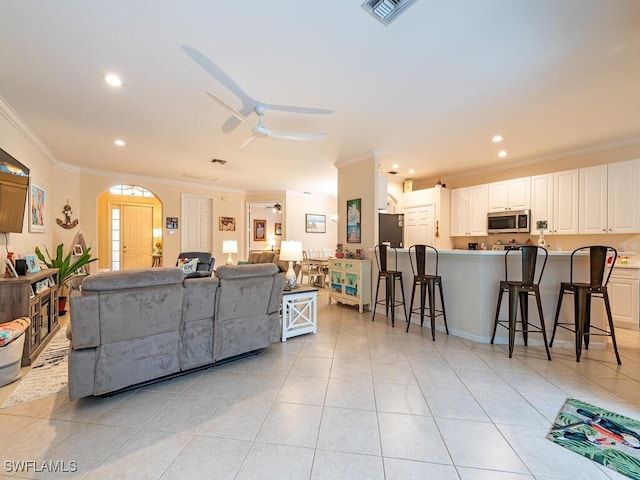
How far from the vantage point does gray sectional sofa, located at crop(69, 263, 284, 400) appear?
1955 mm

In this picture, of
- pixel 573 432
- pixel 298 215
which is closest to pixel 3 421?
pixel 573 432

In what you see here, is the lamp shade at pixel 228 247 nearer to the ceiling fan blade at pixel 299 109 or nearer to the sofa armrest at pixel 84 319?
the ceiling fan blade at pixel 299 109

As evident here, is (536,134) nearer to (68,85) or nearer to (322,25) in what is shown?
(322,25)

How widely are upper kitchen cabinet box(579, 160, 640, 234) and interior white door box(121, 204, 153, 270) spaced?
985 centimetres

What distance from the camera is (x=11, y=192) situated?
9.93 ft

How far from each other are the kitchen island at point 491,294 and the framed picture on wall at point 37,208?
5765 millimetres

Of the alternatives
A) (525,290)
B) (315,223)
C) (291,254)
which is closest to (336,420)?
(291,254)

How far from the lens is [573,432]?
1732 millimetres

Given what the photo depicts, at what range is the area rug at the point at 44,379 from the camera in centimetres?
214

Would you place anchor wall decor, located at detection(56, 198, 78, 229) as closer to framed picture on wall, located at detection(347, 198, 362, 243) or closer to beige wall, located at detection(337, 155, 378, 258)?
beige wall, located at detection(337, 155, 378, 258)

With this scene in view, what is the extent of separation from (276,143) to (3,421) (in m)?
3.82

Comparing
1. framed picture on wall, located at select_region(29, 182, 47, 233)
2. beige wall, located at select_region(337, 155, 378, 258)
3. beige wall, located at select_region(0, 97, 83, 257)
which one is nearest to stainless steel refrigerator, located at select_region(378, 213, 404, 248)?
beige wall, located at select_region(337, 155, 378, 258)

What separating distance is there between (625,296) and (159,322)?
562cm

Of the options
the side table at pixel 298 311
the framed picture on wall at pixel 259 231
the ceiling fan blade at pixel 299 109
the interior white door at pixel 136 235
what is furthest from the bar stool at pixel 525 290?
the interior white door at pixel 136 235
